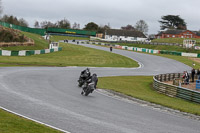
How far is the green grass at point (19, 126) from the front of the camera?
10.6 meters

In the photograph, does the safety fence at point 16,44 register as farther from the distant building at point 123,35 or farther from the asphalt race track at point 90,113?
the distant building at point 123,35

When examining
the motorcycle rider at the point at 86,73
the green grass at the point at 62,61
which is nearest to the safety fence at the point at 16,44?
the green grass at the point at 62,61

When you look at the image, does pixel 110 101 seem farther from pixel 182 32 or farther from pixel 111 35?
pixel 111 35

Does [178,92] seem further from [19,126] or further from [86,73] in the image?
[19,126]

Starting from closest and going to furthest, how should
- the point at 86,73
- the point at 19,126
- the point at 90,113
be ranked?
the point at 19,126 → the point at 90,113 → the point at 86,73

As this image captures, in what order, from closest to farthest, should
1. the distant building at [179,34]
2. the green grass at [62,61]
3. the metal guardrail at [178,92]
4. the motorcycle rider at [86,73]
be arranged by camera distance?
the motorcycle rider at [86,73] < the metal guardrail at [178,92] < the green grass at [62,61] < the distant building at [179,34]

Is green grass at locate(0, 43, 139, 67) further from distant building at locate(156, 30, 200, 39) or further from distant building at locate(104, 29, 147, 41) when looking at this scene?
distant building at locate(104, 29, 147, 41)

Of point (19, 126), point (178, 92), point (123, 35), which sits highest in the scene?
point (123, 35)

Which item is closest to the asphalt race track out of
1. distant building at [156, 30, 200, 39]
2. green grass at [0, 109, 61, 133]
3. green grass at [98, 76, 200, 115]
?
green grass at [0, 109, 61, 133]

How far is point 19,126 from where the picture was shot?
11.2m

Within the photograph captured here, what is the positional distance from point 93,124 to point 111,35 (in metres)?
164

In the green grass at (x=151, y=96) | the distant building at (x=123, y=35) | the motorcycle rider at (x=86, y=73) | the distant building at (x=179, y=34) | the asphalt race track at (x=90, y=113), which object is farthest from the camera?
the distant building at (x=123, y=35)

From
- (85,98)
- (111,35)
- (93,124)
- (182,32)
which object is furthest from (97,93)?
(111,35)

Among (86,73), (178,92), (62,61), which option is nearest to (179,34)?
(62,61)
